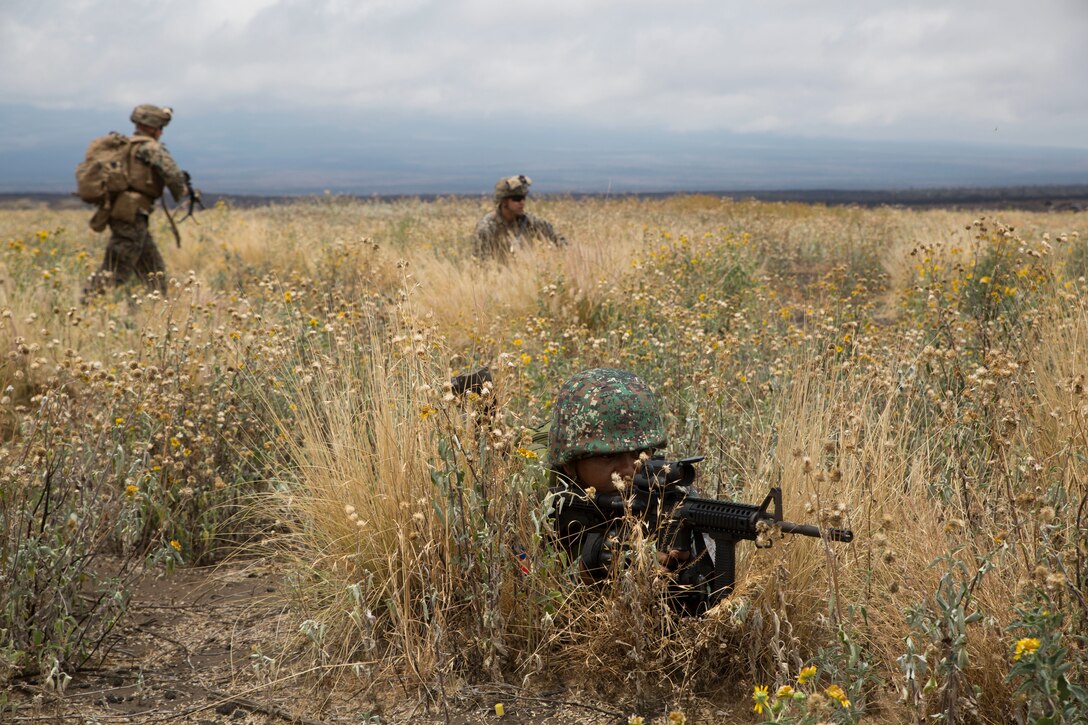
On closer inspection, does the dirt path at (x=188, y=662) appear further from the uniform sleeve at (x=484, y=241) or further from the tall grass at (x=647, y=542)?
the uniform sleeve at (x=484, y=241)

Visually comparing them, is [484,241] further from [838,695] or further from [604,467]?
[838,695]

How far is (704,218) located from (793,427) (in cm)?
1350

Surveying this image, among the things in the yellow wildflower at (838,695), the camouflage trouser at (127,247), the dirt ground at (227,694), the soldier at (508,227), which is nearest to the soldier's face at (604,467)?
the dirt ground at (227,694)

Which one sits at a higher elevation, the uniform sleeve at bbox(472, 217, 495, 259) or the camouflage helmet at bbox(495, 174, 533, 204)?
the camouflage helmet at bbox(495, 174, 533, 204)

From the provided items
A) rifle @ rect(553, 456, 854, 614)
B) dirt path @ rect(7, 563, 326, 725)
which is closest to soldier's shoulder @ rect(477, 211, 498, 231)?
dirt path @ rect(7, 563, 326, 725)

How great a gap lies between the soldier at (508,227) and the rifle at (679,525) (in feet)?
19.7

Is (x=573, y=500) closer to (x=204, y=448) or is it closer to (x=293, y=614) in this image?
(x=293, y=614)

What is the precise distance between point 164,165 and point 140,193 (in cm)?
40

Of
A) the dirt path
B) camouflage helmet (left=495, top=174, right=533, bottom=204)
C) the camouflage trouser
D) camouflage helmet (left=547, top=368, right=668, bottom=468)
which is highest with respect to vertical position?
camouflage helmet (left=495, top=174, right=533, bottom=204)

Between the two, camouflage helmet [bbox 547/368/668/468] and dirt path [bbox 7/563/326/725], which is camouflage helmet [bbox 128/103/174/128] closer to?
dirt path [bbox 7/563/326/725]

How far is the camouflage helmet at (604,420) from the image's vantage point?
114 inches

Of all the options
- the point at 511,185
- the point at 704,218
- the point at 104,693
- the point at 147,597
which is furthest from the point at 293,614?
the point at 704,218

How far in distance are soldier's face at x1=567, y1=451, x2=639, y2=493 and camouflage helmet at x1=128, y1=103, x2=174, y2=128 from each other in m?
7.55

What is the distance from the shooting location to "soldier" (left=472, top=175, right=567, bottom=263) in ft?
29.2
